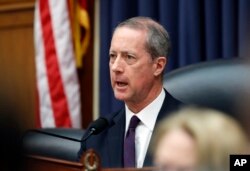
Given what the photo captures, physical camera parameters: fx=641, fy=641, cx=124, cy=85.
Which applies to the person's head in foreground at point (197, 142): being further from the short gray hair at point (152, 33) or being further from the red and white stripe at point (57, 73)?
the red and white stripe at point (57, 73)

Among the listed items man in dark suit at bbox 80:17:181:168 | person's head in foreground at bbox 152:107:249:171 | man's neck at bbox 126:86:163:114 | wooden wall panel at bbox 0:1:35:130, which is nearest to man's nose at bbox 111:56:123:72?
man in dark suit at bbox 80:17:181:168

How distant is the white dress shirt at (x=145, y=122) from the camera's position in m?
1.67

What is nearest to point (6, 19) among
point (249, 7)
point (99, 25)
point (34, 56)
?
point (34, 56)

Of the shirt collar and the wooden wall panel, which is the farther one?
the wooden wall panel

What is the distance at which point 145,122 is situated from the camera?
176 centimetres

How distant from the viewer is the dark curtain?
3027mm

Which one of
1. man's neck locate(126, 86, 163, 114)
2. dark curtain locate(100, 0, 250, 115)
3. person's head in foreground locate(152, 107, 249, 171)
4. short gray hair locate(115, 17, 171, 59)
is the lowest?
person's head in foreground locate(152, 107, 249, 171)

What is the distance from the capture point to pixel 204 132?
728 millimetres

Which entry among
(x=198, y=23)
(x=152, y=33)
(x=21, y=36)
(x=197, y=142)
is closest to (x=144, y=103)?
(x=152, y=33)

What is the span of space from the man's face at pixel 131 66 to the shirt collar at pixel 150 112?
0.12 ft

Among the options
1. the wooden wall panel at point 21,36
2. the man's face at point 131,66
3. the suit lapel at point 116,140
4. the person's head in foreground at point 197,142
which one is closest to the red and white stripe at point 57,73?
the wooden wall panel at point 21,36

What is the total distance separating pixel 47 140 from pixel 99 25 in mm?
1362

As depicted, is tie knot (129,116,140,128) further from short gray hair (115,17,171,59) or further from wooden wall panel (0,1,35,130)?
wooden wall panel (0,1,35,130)

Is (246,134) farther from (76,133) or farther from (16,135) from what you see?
(76,133)
